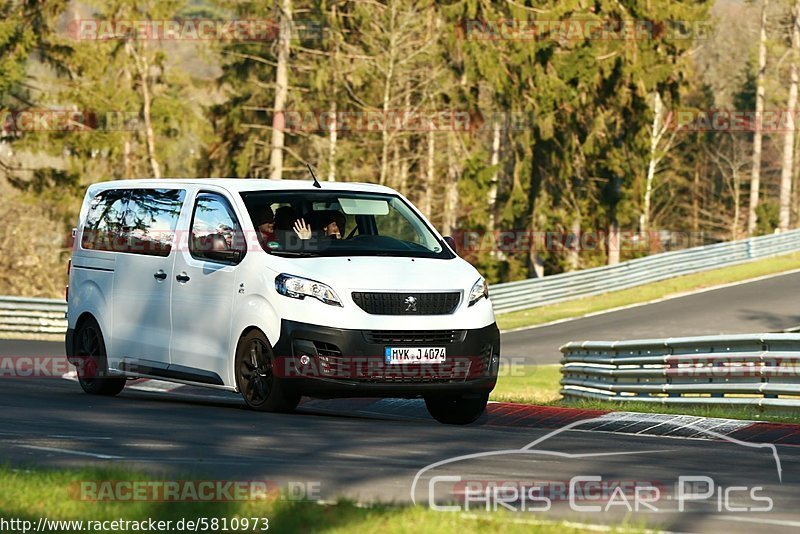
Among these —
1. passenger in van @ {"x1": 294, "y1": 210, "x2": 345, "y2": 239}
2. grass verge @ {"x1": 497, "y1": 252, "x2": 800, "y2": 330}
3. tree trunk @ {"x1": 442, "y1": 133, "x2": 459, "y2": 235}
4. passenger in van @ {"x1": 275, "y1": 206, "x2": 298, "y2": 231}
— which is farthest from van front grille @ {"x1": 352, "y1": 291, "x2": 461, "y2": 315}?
tree trunk @ {"x1": 442, "y1": 133, "x2": 459, "y2": 235}

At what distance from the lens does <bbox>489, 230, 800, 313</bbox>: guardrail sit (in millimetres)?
42281

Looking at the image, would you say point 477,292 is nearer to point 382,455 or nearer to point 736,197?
point 382,455

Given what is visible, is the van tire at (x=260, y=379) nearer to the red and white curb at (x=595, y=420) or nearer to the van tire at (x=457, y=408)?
the van tire at (x=457, y=408)

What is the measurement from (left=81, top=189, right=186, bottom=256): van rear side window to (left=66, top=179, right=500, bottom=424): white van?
17 mm

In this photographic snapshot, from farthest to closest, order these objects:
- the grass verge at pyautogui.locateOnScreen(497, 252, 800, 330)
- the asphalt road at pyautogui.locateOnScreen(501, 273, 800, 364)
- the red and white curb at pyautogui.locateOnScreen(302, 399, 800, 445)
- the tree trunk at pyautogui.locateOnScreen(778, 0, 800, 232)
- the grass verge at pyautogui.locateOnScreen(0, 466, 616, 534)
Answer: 1. the tree trunk at pyautogui.locateOnScreen(778, 0, 800, 232)
2. the grass verge at pyautogui.locateOnScreen(497, 252, 800, 330)
3. the asphalt road at pyautogui.locateOnScreen(501, 273, 800, 364)
4. the red and white curb at pyautogui.locateOnScreen(302, 399, 800, 445)
5. the grass verge at pyautogui.locateOnScreen(0, 466, 616, 534)

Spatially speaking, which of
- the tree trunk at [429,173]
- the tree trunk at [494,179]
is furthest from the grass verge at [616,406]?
the tree trunk at [429,173]

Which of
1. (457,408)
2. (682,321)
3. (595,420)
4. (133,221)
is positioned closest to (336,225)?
(457,408)

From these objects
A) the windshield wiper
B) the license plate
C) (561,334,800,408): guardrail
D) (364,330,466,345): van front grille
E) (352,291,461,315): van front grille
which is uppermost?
the windshield wiper

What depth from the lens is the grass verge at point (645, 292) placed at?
40156 millimetres

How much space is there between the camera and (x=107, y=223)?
47.1ft

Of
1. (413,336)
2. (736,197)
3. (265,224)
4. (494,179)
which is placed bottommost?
(413,336)

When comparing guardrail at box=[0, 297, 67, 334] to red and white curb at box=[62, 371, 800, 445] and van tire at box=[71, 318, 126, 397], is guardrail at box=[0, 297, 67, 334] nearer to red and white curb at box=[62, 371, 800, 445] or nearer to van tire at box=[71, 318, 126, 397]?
van tire at box=[71, 318, 126, 397]

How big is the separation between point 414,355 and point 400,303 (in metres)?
0.44

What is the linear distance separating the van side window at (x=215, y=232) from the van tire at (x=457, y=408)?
2154mm
